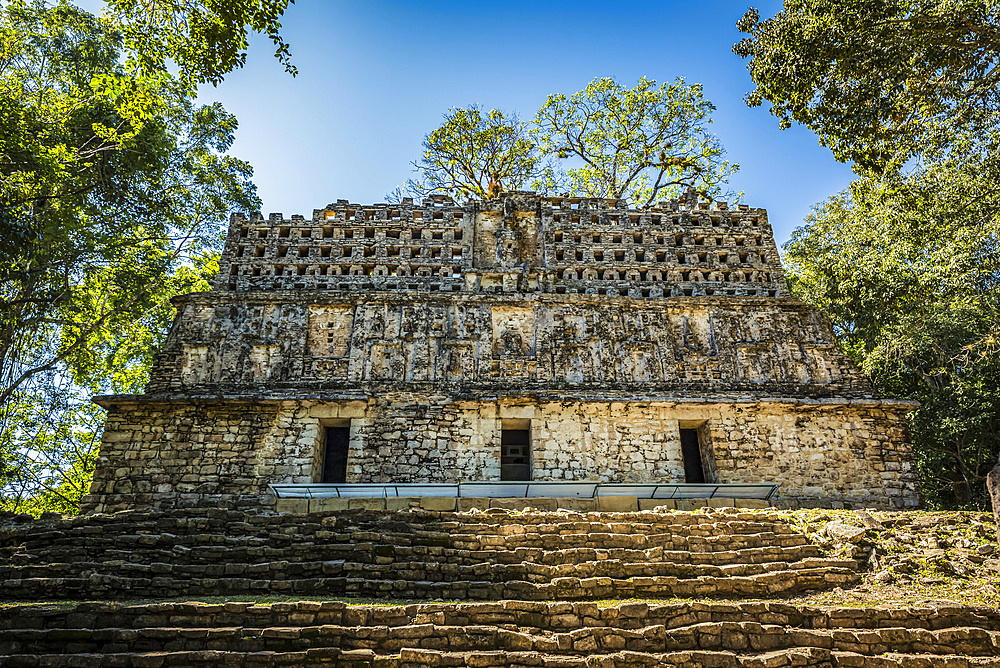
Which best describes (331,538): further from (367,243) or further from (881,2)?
(881,2)

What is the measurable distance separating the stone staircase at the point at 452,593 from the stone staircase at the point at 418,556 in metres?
0.02

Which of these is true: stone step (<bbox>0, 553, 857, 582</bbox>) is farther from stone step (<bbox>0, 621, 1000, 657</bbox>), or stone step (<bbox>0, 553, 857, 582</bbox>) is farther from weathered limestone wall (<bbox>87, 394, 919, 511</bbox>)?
weathered limestone wall (<bbox>87, 394, 919, 511</bbox>)

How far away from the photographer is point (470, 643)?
235 inches

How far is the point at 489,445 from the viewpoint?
42.5 ft

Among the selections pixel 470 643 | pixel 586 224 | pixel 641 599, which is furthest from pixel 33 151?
pixel 641 599

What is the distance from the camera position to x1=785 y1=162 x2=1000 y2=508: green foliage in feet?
40.3

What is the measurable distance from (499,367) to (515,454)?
2.02m

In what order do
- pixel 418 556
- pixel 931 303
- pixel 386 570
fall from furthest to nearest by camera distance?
pixel 931 303 < pixel 418 556 < pixel 386 570

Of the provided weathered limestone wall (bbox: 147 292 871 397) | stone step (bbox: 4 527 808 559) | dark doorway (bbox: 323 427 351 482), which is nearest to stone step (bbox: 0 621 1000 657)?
stone step (bbox: 4 527 808 559)

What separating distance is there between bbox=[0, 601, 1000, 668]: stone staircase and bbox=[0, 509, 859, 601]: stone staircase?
986 mm

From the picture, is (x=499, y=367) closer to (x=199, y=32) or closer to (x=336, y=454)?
(x=336, y=454)

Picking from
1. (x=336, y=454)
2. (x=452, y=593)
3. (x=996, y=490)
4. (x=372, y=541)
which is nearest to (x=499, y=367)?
(x=336, y=454)

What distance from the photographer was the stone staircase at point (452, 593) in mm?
5855

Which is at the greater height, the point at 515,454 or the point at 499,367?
the point at 499,367
